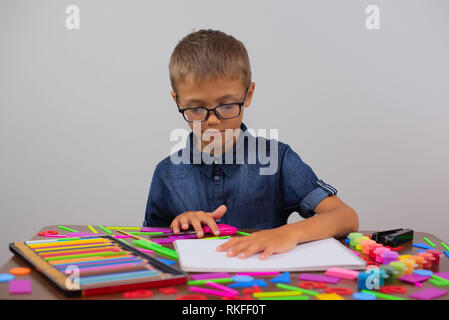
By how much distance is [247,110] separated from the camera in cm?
232

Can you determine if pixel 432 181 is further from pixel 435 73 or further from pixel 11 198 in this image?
pixel 11 198

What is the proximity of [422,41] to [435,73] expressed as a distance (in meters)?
0.16

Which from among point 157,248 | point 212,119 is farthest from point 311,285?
point 212,119

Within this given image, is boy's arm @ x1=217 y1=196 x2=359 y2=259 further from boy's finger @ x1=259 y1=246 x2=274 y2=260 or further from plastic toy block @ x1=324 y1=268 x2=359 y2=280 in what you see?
plastic toy block @ x1=324 y1=268 x2=359 y2=280

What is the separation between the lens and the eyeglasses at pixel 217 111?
1223mm

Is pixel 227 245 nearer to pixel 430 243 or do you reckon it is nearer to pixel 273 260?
pixel 273 260

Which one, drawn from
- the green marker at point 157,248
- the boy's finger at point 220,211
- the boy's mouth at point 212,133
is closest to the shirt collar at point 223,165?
the boy's mouth at point 212,133

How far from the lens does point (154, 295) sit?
623 millimetres

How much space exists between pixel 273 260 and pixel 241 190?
579mm

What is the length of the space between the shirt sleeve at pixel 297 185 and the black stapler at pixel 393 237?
0.32 metres

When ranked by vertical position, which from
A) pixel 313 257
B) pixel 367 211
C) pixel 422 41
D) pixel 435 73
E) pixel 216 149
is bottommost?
pixel 367 211

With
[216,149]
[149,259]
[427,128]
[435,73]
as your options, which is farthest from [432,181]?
[149,259]

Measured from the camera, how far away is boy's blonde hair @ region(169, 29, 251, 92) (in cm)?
127
